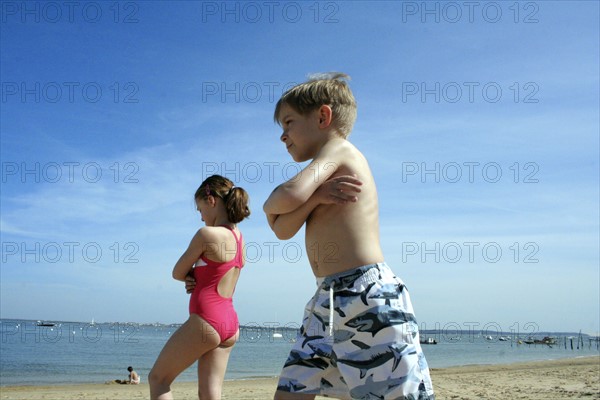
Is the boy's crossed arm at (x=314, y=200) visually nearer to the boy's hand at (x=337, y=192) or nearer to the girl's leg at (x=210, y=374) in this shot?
the boy's hand at (x=337, y=192)

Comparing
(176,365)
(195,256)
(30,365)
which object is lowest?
(30,365)

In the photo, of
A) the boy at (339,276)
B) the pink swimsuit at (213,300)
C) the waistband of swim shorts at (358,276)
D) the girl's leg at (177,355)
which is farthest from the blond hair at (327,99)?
the girl's leg at (177,355)

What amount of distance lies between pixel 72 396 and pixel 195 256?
1163 centimetres

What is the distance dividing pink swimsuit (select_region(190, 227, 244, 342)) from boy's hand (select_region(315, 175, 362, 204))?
137cm

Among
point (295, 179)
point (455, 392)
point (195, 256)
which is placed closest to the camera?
point (295, 179)

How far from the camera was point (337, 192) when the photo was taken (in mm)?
2451

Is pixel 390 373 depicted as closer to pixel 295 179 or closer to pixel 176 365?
pixel 295 179

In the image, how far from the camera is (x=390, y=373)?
2281 millimetres

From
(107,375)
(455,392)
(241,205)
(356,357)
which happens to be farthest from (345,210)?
(107,375)

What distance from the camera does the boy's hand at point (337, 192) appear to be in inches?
96.3

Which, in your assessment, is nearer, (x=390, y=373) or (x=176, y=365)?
(x=390, y=373)

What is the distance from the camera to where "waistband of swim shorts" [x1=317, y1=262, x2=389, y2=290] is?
2.40 metres

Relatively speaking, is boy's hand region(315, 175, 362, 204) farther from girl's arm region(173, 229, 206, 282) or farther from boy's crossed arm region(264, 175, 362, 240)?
girl's arm region(173, 229, 206, 282)

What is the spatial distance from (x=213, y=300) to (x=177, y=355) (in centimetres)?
39
